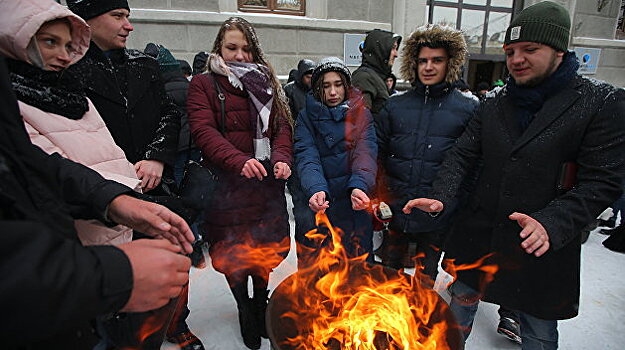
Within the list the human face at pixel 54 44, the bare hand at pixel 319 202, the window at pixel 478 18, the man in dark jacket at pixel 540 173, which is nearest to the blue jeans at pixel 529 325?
the man in dark jacket at pixel 540 173

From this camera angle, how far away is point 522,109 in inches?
74.4

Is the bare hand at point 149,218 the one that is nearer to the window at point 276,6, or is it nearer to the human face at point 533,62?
the human face at point 533,62

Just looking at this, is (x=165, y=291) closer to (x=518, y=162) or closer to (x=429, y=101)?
(x=518, y=162)

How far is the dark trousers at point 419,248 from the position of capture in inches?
106

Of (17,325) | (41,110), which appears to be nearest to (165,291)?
(17,325)

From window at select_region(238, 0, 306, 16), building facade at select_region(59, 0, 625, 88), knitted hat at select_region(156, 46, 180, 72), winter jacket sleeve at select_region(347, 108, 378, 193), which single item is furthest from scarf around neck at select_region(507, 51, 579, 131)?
window at select_region(238, 0, 306, 16)

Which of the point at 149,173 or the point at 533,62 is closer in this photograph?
the point at 533,62

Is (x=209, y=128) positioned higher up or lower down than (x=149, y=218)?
higher up

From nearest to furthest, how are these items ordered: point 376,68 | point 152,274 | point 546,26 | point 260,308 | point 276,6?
point 152,274 → point 546,26 → point 260,308 → point 376,68 → point 276,6

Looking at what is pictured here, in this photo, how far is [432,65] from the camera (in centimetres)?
234

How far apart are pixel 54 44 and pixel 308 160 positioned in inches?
61.3

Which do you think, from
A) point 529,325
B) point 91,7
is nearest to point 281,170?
point 91,7

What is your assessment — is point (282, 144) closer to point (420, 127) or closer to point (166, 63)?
point (420, 127)

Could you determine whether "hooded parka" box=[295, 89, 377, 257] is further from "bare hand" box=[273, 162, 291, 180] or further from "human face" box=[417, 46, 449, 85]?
"human face" box=[417, 46, 449, 85]
